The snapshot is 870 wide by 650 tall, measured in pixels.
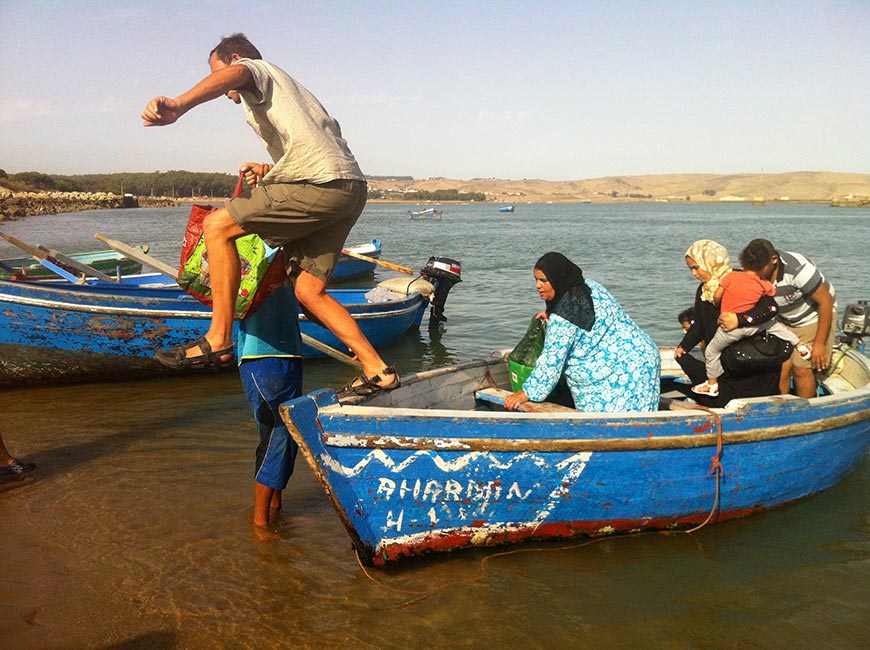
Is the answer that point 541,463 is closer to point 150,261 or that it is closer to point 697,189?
point 150,261

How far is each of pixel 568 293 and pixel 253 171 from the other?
2.12m

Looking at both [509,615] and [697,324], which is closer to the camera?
[509,615]

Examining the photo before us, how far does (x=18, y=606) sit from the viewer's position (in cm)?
386

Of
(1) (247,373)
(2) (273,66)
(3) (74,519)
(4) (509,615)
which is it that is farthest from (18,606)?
(2) (273,66)

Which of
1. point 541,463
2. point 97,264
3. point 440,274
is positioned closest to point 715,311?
point 541,463

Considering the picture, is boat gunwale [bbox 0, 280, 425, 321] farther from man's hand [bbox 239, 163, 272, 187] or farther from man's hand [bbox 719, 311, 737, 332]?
man's hand [bbox 719, 311, 737, 332]

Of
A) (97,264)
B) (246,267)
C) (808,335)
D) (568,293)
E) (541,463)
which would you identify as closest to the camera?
(246,267)

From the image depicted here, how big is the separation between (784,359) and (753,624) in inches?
85.8

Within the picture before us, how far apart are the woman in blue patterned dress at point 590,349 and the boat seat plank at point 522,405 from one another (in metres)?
0.09

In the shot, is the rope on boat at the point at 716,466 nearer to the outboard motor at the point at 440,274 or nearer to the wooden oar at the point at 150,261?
the wooden oar at the point at 150,261

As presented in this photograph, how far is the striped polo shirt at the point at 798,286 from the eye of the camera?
18.6 ft

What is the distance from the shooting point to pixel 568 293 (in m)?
4.55

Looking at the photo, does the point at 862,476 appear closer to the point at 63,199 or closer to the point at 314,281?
the point at 314,281

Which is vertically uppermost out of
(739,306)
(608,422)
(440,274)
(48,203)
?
(48,203)
